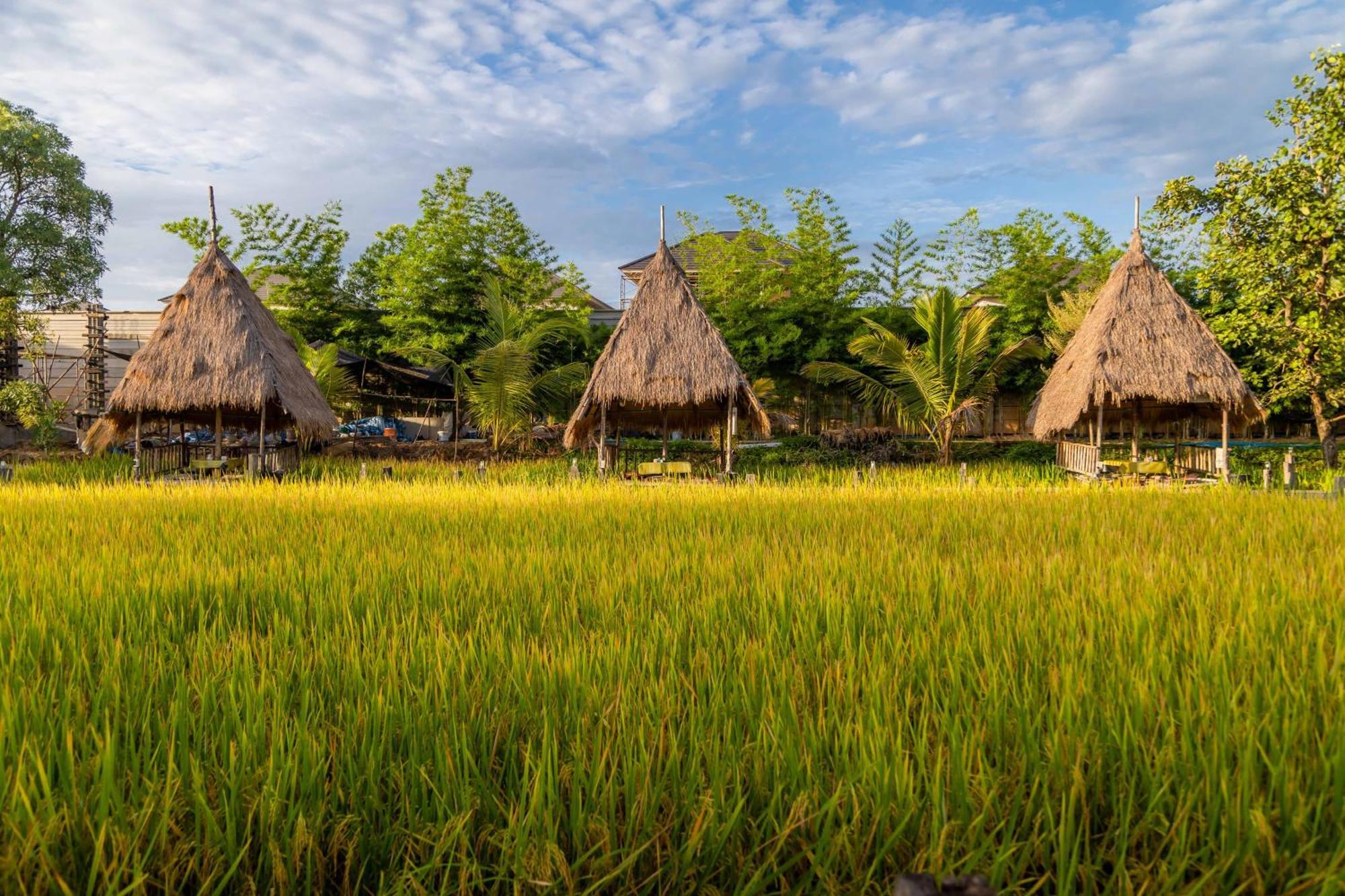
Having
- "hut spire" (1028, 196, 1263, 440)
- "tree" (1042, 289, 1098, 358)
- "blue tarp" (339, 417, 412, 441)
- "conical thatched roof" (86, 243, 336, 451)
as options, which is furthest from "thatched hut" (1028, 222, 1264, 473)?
"blue tarp" (339, 417, 412, 441)

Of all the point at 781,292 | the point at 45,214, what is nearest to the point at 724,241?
the point at 781,292

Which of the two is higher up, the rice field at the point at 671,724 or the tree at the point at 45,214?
the tree at the point at 45,214

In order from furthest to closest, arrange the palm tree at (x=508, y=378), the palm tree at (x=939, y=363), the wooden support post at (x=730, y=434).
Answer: the palm tree at (x=508, y=378), the palm tree at (x=939, y=363), the wooden support post at (x=730, y=434)

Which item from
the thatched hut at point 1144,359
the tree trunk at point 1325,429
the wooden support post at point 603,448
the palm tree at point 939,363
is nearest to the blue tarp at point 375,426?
the wooden support post at point 603,448

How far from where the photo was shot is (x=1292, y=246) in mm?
10352

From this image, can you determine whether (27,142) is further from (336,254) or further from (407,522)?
(407,522)

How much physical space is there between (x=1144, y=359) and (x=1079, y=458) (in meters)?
1.65

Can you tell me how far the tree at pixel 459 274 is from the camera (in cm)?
1630

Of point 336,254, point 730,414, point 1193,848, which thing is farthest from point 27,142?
point 1193,848

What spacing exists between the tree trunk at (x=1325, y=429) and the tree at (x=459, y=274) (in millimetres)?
13591

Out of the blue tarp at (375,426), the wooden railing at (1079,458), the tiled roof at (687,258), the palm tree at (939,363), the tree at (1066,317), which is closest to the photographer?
the wooden railing at (1079,458)

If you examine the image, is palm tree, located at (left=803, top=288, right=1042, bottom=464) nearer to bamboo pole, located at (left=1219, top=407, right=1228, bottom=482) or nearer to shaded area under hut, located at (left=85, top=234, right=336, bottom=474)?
bamboo pole, located at (left=1219, top=407, right=1228, bottom=482)

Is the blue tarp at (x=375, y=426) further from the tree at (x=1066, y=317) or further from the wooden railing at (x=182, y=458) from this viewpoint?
the tree at (x=1066, y=317)

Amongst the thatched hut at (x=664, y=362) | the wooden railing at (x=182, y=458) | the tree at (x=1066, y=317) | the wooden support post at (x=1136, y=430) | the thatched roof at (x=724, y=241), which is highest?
the thatched roof at (x=724, y=241)
